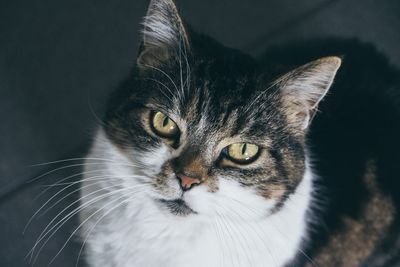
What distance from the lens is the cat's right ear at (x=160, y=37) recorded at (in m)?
0.91

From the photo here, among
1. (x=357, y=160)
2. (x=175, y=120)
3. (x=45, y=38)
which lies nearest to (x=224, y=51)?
(x=175, y=120)

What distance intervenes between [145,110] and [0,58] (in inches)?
29.8

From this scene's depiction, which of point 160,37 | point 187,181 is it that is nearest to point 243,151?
point 187,181

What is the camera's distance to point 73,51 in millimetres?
1457

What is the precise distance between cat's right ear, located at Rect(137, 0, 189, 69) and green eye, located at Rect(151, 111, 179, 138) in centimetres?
11

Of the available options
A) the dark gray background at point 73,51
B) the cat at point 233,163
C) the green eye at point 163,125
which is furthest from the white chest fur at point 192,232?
the dark gray background at point 73,51

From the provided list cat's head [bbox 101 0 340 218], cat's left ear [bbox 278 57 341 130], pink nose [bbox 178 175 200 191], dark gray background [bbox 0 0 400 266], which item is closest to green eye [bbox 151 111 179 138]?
cat's head [bbox 101 0 340 218]

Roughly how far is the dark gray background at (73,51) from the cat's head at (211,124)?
463 mm

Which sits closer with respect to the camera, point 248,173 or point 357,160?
A: point 248,173

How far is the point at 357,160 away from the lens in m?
1.13

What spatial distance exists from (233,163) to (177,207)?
148 millimetres

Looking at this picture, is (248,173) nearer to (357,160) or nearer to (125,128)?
(125,128)

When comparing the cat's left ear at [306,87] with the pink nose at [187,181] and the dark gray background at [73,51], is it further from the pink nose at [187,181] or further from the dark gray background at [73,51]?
the dark gray background at [73,51]

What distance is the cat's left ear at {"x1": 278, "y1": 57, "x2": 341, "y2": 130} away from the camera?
2.85 ft
